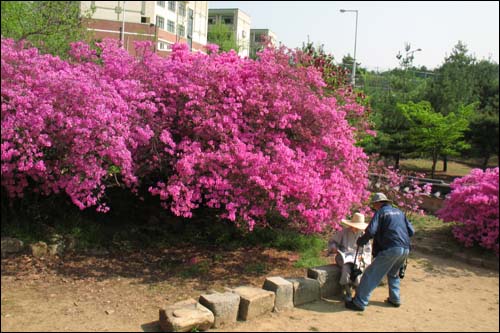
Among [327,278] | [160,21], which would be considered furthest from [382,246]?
[160,21]

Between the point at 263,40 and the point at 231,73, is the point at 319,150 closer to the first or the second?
the point at 231,73

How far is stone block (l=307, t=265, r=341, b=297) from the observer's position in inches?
232

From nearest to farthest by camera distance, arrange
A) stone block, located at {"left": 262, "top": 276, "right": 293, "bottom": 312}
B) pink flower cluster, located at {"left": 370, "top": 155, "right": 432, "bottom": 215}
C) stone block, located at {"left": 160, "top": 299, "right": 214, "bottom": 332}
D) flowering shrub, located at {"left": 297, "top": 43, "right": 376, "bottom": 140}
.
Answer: stone block, located at {"left": 160, "top": 299, "right": 214, "bottom": 332}
stone block, located at {"left": 262, "top": 276, "right": 293, "bottom": 312}
flowering shrub, located at {"left": 297, "top": 43, "right": 376, "bottom": 140}
pink flower cluster, located at {"left": 370, "top": 155, "right": 432, "bottom": 215}

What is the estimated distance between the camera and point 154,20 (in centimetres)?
4403

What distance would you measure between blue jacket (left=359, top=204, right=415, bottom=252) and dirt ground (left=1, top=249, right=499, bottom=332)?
79 cm

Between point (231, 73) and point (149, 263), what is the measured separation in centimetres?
307

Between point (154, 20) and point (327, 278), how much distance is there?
42.0 m

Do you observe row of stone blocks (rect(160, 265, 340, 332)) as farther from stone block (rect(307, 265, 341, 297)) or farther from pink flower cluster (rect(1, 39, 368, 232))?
pink flower cluster (rect(1, 39, 368, 232))

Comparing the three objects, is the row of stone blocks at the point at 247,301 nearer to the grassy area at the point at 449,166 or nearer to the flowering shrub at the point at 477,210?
the flowering shrub at the point at 477,210

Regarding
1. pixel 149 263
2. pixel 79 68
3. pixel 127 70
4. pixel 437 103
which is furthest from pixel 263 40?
pixel 437 103

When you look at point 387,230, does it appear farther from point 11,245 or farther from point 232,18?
point 232,18

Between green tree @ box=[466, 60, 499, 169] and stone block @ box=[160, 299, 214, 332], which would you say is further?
green tree @ box=[466, 60, 499, 169]

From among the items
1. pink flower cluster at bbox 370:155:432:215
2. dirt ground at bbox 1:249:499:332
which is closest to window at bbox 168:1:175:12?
pink flower cluster at bbox 370:155:432:215

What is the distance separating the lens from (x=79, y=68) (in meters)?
7.10
